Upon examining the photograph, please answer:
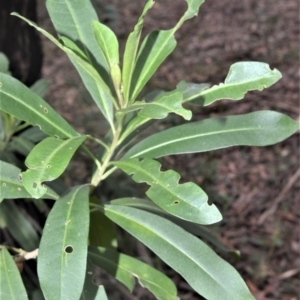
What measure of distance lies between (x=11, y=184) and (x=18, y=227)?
34cm

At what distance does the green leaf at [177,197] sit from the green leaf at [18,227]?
455 mm

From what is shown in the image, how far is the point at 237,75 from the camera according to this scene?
0.90 m

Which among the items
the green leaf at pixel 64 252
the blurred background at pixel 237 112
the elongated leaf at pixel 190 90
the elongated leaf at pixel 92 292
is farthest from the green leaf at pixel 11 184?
the blurred background at pixel 237 112

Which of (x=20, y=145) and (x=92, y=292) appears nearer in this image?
(x=92, y=292)

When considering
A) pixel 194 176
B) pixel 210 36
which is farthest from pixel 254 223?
pixel 210 36

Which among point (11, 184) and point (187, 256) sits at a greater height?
point (11, 184)

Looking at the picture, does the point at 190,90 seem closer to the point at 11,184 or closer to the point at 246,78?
the point at 246,78

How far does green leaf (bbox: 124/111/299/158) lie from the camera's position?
0.98m

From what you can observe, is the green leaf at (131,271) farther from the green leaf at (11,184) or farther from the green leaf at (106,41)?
the green leaf at (106,41)

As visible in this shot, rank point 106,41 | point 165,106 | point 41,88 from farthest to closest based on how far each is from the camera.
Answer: point 41,88 < point 106,41 < point 165,106

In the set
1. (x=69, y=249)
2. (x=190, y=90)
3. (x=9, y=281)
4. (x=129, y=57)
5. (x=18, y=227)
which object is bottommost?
(x=18, y=227)

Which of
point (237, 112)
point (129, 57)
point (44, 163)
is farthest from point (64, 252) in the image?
point (237, 112)

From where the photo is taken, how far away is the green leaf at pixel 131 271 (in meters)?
1.01

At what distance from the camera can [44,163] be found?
751mm
